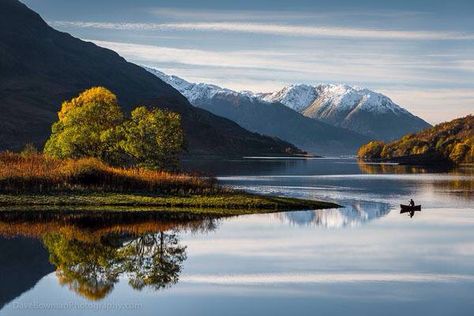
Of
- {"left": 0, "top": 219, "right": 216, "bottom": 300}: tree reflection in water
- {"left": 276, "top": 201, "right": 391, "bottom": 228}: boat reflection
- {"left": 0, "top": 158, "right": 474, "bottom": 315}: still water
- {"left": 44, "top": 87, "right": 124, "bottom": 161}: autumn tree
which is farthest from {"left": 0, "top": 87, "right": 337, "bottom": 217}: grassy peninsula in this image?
{"left": 0, "top": 158, "right": 474, "bottom": 315}: still water

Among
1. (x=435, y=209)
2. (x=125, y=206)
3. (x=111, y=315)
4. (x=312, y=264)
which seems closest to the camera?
(x=111, y=315)

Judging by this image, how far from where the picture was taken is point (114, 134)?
101 metres

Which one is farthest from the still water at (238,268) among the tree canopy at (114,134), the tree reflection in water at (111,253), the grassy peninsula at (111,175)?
the tree canopy at (114,134)

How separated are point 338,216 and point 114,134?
37338mm

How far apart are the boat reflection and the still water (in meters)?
0.83

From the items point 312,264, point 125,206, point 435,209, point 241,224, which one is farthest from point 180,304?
point 435,209

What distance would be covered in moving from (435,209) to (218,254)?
48981mm

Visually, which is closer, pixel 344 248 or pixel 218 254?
pixel 218 254

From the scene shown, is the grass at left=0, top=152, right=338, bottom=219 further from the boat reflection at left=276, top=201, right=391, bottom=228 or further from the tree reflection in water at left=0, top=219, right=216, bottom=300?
the tree reflection in water at left=0, top=219, right=216, bottom=300

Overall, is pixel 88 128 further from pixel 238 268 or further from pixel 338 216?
pixel 238 268

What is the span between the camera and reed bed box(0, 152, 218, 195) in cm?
7950

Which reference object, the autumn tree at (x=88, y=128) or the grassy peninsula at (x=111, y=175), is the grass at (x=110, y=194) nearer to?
the grassy peninsula at (x=111, y=175)

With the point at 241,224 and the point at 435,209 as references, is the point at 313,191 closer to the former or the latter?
the point at 435,209

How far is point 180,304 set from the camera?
33656 millimetres
